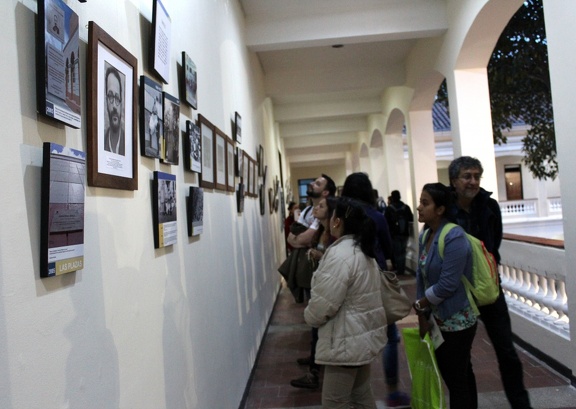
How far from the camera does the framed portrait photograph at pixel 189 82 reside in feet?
7.05

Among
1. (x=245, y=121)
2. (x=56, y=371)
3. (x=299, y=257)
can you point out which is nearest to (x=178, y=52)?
(x=56, y=371)

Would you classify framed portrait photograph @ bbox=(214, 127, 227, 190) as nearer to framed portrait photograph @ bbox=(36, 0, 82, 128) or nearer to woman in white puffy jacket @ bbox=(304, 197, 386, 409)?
woman in white puffy jacket @ bbox=(304, 197, 386, 409)

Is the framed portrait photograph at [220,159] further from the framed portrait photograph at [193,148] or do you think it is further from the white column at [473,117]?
the white column at [473,117]

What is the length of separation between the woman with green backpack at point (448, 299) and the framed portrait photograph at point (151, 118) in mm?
1340

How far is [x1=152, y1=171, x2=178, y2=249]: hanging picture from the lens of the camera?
167 centimetres

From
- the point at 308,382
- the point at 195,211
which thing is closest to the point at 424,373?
the point at 308,382

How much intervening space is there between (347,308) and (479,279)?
2.35 feet

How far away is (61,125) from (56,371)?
559 mm

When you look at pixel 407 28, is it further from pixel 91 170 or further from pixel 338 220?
pixel 91 170

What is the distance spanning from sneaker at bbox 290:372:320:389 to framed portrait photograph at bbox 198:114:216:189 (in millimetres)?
1760

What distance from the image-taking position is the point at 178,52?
216 centimetres

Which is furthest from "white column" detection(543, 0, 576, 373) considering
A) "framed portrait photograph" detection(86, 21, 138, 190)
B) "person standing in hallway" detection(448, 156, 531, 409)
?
"framed portrait photograph" detection(86, 21, 138, 190)

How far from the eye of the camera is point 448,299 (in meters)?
2.29

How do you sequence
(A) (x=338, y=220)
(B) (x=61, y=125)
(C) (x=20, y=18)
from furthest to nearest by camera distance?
(A) (x=338, y=220)
(B) (x=61, y=125)
(C) (x=20, y=18)
